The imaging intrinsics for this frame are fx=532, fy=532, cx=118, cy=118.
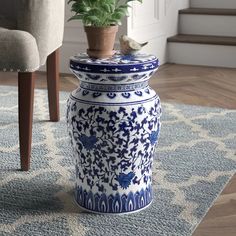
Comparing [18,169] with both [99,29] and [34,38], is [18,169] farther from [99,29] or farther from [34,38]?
[99,29]

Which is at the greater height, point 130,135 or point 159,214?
point 130,135

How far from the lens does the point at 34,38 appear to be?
1588mm

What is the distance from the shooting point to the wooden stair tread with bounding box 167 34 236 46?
3.36 metres

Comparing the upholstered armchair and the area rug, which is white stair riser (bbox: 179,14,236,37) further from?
the upholstered armchair

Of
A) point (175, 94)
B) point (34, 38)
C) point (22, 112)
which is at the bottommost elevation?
point (175, 94)

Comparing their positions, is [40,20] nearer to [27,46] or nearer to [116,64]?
[27,46]

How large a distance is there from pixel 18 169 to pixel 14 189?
0.50ft

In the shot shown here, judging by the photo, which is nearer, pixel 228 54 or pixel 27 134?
pixel 27 134

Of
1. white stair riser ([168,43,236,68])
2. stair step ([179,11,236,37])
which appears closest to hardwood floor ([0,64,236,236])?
white stair riser ([168,43,236,68])

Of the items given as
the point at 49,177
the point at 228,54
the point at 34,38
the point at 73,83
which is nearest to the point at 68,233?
the point at 49,177

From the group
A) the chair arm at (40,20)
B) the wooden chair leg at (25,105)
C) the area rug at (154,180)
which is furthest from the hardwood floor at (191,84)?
the wooden chair leg at (25,105)

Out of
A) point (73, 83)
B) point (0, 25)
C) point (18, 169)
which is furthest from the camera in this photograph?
point (73, 83)

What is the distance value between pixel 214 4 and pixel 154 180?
8.38 ft

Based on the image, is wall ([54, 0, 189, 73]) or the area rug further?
wall ([54, 0, 189, 73])
